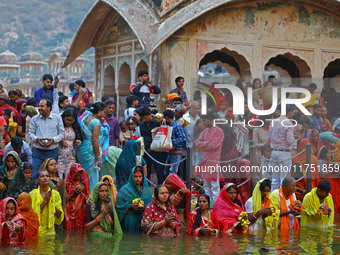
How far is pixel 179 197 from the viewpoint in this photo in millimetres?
9414

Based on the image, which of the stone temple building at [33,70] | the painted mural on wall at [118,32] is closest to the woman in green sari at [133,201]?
the painted mural on wall at [118,32]

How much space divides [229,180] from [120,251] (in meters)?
3.67

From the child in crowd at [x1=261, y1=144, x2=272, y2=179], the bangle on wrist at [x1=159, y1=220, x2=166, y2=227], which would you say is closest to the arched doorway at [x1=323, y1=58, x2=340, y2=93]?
the child in crowd at [x1=261, y1=144, x2=272, y2=179]

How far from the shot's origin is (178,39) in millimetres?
14727

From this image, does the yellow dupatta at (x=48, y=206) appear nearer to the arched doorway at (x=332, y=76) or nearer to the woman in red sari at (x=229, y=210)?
the woman in red sari at (x=229, y=210)

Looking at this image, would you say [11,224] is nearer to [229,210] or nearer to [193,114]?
[229,210]

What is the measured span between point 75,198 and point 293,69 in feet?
31.0

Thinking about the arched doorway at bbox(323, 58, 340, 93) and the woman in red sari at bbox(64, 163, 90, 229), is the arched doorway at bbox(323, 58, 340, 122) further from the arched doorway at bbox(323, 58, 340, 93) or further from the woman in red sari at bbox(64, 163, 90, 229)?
the woman in red sari at bbox(64, 163, 90, 229)

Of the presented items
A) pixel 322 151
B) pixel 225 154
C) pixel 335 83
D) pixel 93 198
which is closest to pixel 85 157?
pixel 93 198

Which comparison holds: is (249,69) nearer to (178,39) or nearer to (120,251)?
(178,39)

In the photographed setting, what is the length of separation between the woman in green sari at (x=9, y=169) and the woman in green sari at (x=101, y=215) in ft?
3.43

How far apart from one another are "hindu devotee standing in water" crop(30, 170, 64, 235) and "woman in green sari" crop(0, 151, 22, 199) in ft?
1.24

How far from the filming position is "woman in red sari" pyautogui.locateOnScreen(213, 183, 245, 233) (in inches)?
359

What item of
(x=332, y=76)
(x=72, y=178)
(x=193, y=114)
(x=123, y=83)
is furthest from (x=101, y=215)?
(x=332, y=76)
